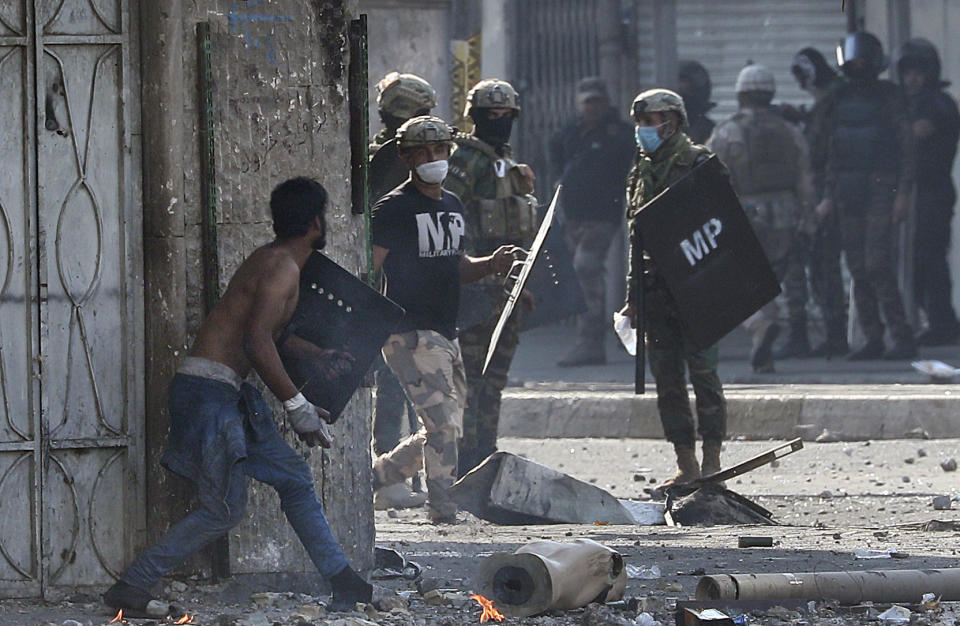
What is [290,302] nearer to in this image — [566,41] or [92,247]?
[92,247]

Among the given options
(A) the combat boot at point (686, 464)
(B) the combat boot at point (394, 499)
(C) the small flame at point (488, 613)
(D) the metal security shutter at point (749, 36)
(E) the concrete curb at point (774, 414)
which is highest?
(D) the metal security shutter at point (749, 36)

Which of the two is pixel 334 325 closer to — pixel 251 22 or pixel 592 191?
pixel 251 22

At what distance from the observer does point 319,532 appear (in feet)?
19.5

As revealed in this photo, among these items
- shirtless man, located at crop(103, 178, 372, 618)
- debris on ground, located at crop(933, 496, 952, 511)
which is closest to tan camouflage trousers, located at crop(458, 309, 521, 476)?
debris on ground, located at crop(933, 496, 952, 511)

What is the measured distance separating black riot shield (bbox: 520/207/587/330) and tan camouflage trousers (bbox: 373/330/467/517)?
1017 millimetres

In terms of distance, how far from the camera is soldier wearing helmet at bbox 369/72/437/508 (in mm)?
8625

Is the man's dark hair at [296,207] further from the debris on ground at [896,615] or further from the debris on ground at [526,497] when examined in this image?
the debris on ground at [526,497]

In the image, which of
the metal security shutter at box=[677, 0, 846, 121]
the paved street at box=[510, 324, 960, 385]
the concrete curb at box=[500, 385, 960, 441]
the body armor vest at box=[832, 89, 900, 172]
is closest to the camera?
the concrete curb at box=[500, 385, 960, 441]

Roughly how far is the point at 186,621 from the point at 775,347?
918cm

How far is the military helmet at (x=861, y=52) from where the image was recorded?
13.6 metres

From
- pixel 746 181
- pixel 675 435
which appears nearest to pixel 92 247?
pixel 675 435

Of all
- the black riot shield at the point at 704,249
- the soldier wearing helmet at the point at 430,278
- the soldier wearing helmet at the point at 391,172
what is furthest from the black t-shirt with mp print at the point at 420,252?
the black riot shield at the point at 704,249

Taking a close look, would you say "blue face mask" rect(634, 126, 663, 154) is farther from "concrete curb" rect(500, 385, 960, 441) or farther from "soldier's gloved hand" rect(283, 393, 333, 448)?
"soldier's gloved hand" rect(283, 393, 333, 448)

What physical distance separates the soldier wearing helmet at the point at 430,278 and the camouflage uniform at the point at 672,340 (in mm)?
914
